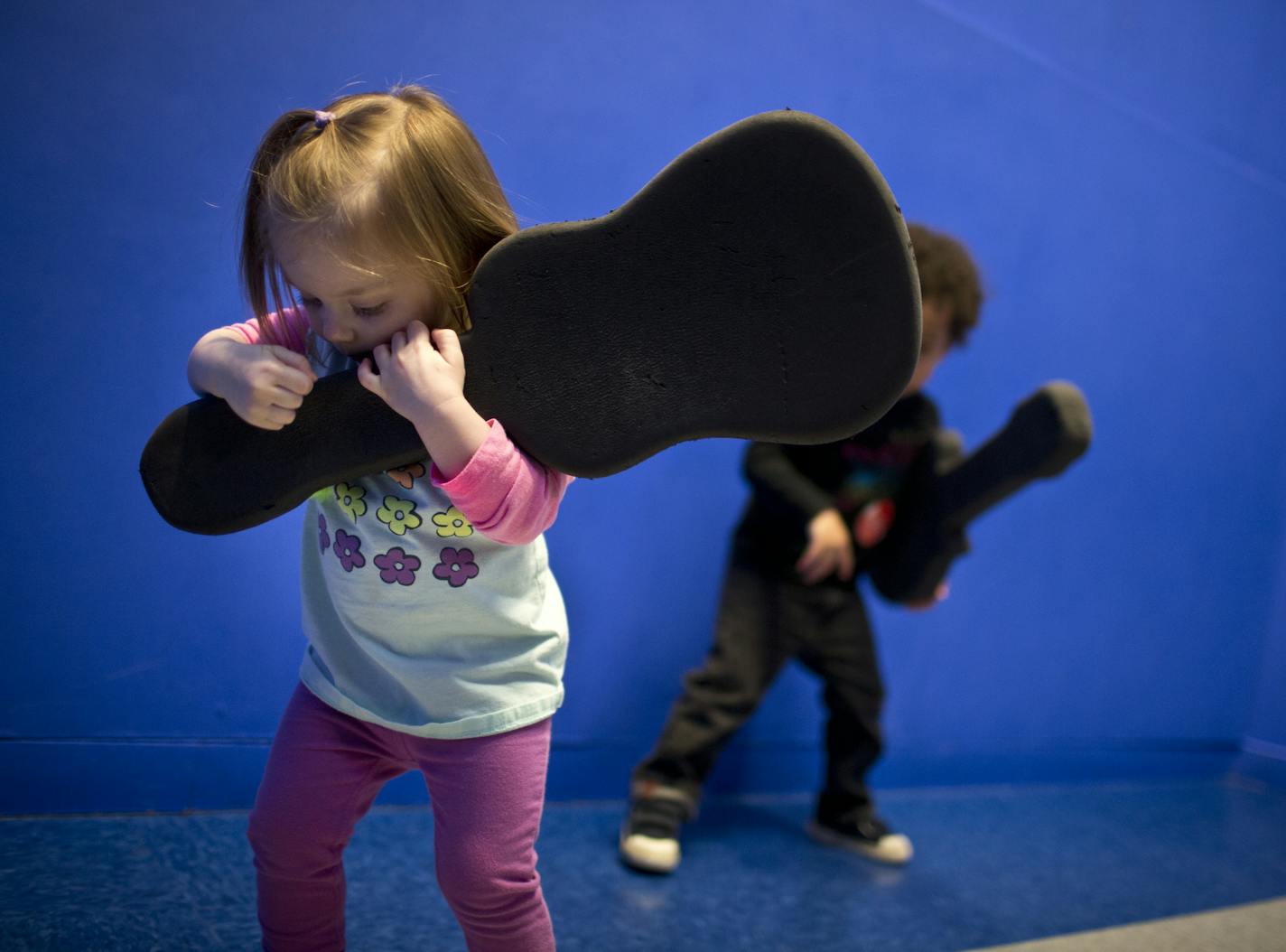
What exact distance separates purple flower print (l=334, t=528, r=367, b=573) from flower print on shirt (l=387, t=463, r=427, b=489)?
0.05 meters

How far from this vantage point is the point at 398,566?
76 cm

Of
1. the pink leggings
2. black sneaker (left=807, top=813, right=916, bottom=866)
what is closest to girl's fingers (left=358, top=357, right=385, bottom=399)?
the pink leggings

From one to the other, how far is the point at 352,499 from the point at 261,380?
11cm

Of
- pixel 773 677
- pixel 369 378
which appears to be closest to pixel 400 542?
pixel 369 378

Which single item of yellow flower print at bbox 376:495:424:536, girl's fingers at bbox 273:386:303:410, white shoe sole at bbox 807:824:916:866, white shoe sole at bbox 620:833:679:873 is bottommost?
white shoe sole at bbox 807:824:916:866

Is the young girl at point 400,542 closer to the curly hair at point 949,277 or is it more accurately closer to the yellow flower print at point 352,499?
the yellow flower print at point 352,499

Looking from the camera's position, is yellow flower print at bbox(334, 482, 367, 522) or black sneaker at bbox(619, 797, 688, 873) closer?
yellow flower print at bbox(334, 482, 367, 522)

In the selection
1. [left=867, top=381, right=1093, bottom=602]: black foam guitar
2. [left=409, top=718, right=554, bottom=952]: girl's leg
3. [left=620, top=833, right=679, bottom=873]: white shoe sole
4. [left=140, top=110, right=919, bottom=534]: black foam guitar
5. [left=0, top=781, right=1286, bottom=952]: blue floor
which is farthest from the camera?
[left=620, top=833, right=679, bottom=873]: white shoe sole

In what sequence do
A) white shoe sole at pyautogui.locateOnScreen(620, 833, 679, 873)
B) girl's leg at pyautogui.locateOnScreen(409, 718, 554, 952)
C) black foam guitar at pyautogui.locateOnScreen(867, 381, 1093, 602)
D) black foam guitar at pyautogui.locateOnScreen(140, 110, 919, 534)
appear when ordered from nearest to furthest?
black foam guitar at pyautogui.locateOnScreen(140, 110, 919, 534)
girl's leg at pyautogui.locateOnScreen(409, 718, 554, 952)
black foam guitar at pyautogui.locateOnScreen(867, 381, 1093, 602)
white shoe sole at pyautogui.locateOnScreen(620, 833, 679, 873)

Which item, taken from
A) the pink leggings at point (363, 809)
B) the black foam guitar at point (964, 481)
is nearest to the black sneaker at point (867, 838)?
the black foam guitar at point (964, 481)

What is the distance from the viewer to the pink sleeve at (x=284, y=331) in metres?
0.78

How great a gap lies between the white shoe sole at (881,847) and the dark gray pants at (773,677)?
33mm

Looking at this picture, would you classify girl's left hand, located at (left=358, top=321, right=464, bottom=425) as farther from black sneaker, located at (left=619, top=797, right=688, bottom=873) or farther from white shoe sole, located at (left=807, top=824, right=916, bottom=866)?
white shoe sole, located at (left=807, top=824, right=916, bottom=866)

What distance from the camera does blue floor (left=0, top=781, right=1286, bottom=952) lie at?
0.95 meters
